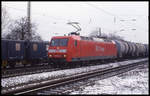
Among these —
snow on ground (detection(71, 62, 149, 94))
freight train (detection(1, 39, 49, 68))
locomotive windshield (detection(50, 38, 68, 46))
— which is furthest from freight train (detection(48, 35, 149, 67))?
snow on ground (detection(71, 62, 149, 94))

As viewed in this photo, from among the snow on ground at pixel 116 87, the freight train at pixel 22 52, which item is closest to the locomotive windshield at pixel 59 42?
the freight train at pixel 22 52

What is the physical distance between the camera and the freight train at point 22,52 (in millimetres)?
21812

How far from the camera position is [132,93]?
946 cm

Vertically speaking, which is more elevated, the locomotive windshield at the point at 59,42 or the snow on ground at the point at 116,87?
the locomotive windshield at the point at 59,42

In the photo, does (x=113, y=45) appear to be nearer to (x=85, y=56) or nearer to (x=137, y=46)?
(x=85, y=56)

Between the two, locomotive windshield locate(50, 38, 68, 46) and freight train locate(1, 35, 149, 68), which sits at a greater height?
locomotive windshield locate(50, 38, 68, 46)

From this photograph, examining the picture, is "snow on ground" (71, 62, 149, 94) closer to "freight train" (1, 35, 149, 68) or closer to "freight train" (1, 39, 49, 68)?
"freight train" (1, 35, 149, 68)

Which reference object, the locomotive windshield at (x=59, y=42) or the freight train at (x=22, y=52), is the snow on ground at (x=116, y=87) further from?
the freight train at (x=22, y=52)

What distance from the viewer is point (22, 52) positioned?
23984 millimetres

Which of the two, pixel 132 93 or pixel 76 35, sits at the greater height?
pixel 76 35

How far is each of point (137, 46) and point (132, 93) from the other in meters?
36.2

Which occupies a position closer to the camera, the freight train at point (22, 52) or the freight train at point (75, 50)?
the freight train at point (75, 50)

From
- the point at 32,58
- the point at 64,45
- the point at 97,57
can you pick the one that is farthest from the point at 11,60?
the point at 97,57

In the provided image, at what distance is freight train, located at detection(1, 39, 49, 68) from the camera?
2181 centimetres
